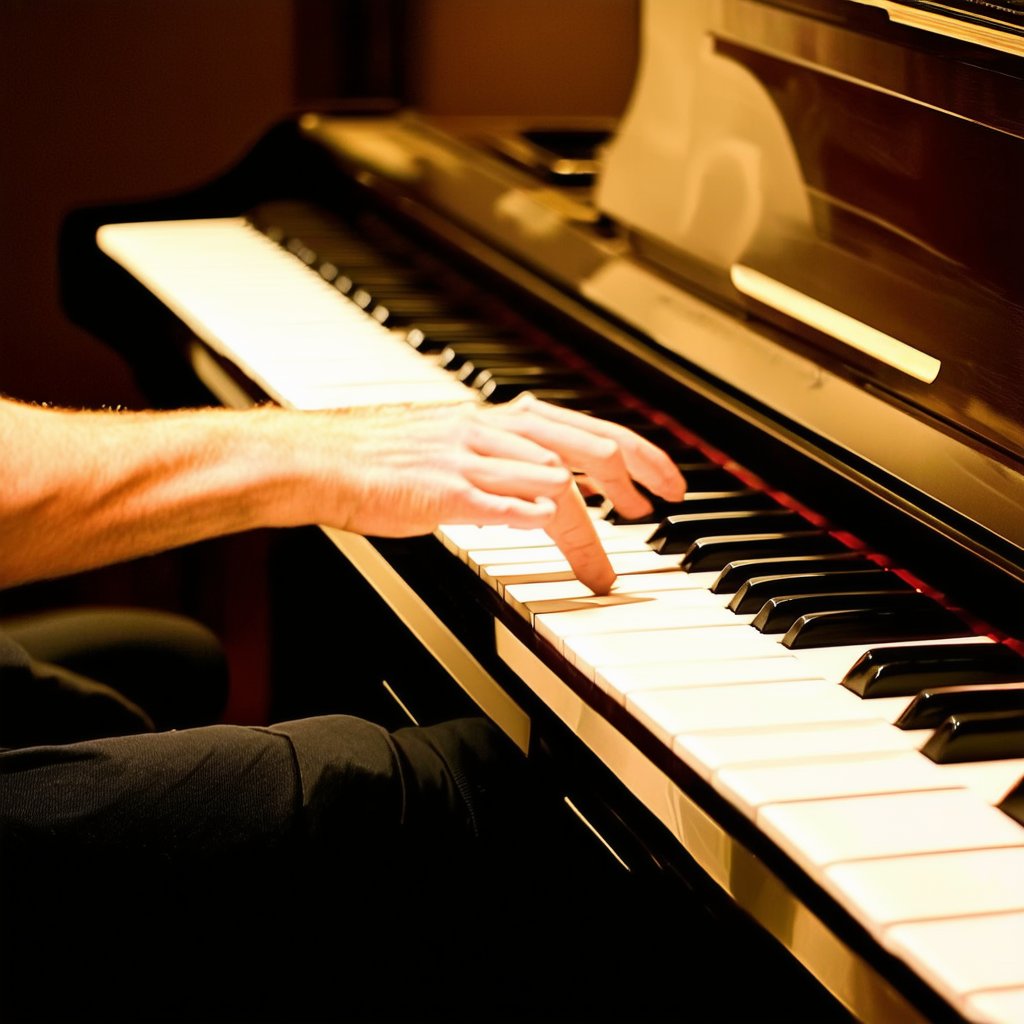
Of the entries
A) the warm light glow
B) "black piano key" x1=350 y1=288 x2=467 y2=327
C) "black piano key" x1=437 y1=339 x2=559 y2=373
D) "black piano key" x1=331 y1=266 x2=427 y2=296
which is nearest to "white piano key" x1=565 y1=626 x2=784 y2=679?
the warm light glow

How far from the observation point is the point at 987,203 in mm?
1136

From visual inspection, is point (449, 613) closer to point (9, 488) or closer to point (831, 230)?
point (9, 488)

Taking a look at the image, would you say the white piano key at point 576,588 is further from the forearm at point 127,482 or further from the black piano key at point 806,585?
the forearm at point 127,482

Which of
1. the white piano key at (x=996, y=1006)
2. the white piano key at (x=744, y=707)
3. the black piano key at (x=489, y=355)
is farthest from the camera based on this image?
the black piano key at (x=489, y=355)

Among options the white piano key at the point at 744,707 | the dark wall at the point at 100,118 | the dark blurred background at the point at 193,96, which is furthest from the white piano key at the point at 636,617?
the dark wall at the point at 100,118

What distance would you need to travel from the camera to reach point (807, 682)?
92 centimetres

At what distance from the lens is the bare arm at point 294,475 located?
107 cm

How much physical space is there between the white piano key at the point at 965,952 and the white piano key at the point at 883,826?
0.20 ft

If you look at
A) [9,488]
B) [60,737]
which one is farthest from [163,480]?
[60,737]

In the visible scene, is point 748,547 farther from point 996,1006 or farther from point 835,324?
point 996,1006

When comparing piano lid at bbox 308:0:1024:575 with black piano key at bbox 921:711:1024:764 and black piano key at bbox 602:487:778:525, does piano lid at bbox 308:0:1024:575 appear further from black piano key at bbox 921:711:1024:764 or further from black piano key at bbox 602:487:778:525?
black piano key at bbox 921:711:1024:764

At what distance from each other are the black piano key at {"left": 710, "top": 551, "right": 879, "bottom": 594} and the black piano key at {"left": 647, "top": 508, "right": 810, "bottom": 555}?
0.06 meters

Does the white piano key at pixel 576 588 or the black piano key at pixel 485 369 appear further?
the black piano key at pixel 485 369

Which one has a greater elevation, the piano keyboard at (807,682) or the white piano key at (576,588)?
the piano keyboard at (807,682)
